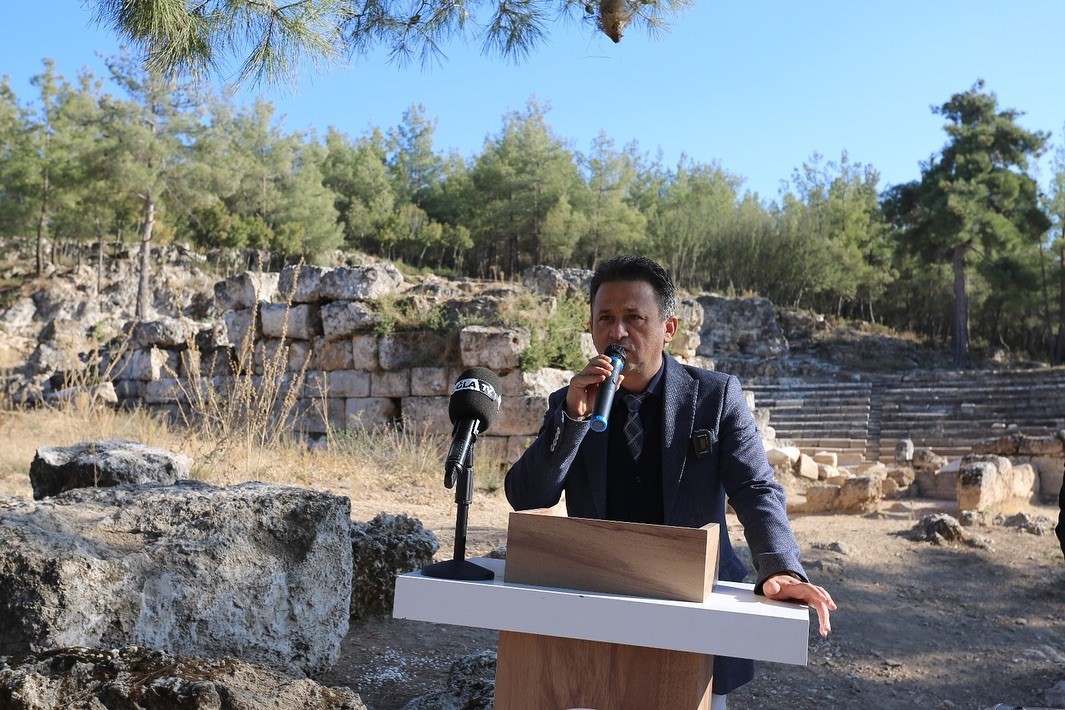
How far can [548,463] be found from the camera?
1.85 metres

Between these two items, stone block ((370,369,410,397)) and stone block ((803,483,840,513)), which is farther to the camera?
stone block ((370,369,410,397))

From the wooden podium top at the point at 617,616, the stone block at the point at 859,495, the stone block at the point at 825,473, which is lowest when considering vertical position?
the stone block at the point at 825,473

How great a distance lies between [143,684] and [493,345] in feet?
27.9

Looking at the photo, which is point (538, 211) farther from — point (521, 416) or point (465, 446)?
point (465, 446)

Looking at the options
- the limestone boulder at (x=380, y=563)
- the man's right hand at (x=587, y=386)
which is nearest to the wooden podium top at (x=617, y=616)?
the man's right hand at (x=587, y=386)

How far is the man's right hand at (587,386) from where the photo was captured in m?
1.64

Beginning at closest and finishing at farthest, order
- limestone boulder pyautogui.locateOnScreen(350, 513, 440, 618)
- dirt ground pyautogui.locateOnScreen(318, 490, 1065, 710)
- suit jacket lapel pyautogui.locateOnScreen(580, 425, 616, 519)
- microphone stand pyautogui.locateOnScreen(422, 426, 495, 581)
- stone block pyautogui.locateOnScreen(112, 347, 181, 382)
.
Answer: microphone stand pyautogui.locateOnScreen(422, 426, 495, 581) < suit jacket lapel pyautogui.locateOnScreen(580, 425, 616, 519) < dirt ground pyautogui.locateOnScreen(318, 490, 1065, 710) < limestone boulder pyautogui.locateOnScreen(350, 513, 440, 618) < stone block pyautogui.locateOnScreen(112, 347, 181, 382)

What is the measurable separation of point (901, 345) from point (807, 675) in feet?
93.2

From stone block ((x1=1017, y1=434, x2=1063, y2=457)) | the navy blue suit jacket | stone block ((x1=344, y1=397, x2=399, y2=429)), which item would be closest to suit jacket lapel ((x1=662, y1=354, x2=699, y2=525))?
the navy blue suit jacket

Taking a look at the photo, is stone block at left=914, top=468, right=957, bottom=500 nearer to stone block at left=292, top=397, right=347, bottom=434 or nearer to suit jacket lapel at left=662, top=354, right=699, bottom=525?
stone block at left=292, top=397, right=347, bottom=434

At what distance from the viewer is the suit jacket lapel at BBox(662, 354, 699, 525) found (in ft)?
6.18

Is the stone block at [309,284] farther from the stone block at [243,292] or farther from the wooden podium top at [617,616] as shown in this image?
the wooden podium top at [617,616]

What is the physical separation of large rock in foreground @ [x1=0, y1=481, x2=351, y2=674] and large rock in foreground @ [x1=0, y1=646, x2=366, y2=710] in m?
0.37

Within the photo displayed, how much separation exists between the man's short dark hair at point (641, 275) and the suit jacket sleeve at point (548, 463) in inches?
11.2
